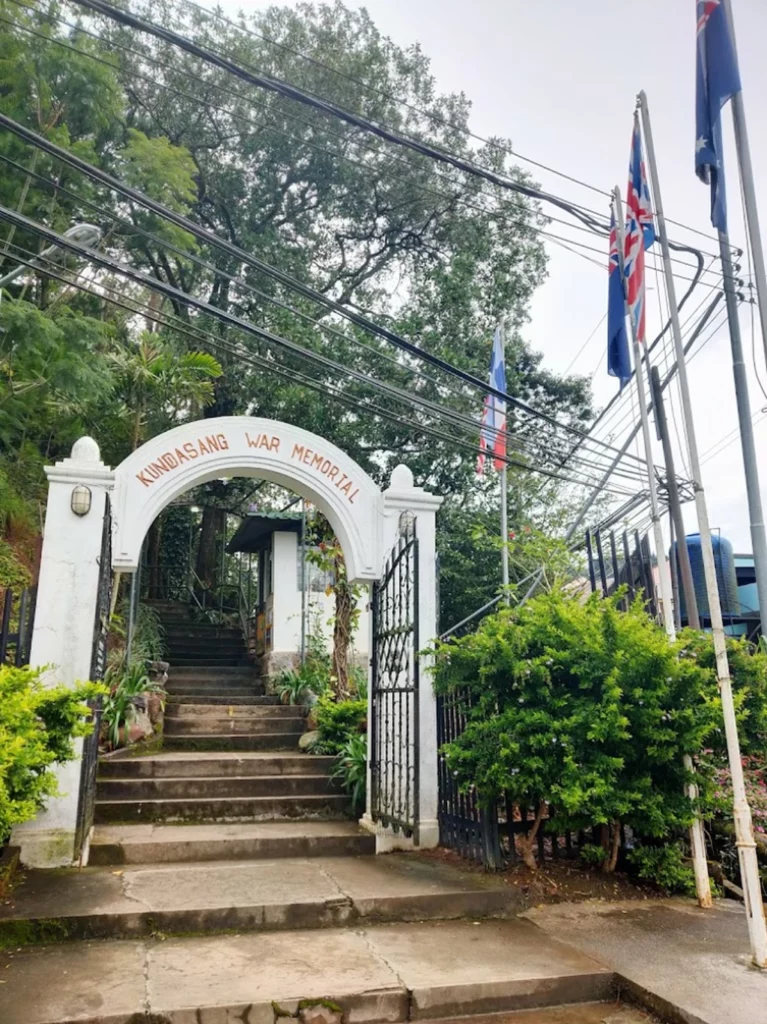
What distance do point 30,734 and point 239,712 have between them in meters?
6.05

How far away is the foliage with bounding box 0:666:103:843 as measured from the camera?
3.68 meters

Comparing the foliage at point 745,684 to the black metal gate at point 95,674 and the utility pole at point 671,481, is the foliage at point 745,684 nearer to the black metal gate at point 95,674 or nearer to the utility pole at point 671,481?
the utility pole at point 671,481

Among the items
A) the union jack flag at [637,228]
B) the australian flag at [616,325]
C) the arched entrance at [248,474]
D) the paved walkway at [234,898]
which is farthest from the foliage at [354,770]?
the union jack flag at [637,228]

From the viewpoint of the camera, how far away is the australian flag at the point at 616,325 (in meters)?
6.60

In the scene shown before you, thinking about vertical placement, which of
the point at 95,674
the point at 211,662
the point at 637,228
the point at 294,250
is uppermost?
the point at 294,250

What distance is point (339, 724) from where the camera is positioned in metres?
7.84

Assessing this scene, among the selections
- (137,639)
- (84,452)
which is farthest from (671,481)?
(137,639)

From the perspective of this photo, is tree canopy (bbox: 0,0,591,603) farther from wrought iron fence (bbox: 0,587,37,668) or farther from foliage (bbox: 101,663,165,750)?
wrought iron fence (bbox: 0,587,37,668)

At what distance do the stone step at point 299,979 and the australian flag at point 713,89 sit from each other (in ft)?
17.7

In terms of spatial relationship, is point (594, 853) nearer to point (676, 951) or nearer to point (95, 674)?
point (676, 951)

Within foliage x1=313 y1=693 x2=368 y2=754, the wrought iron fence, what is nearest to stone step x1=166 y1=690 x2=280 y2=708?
foliage x1=313 y1=693 x2=368 y2=754

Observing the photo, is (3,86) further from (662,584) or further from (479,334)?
(662,584)

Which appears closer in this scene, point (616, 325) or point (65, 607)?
point (65, 607)

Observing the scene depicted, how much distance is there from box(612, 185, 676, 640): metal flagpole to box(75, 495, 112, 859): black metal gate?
13.0 feet
